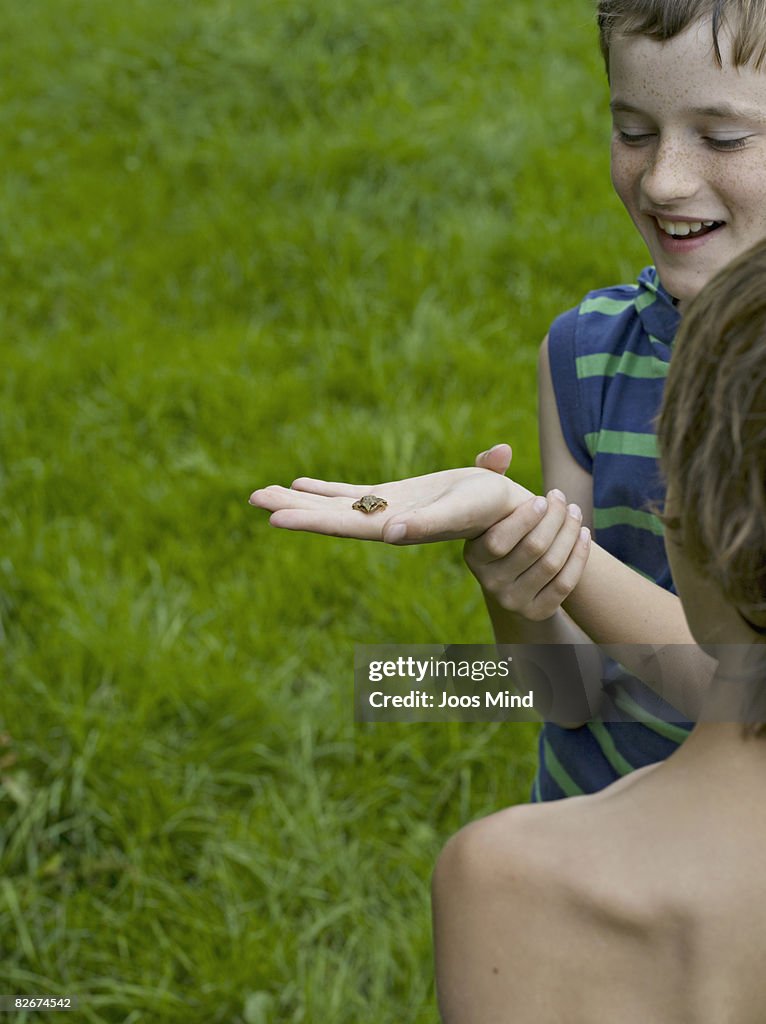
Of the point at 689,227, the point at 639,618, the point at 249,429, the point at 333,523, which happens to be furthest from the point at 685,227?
the point at 249,429

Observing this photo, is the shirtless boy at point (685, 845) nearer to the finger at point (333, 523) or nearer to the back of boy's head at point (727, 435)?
the back of boy's head at point (727, 435)

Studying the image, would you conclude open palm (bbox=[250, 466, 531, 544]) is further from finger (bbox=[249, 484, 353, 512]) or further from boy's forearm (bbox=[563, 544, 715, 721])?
boy's forearm (bbox=[563, 544, 715, 721])

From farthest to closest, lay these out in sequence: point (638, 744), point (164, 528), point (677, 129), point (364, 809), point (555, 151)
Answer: point (555, 151), point (164, 528), point (364, 809), point (638, 744), point (677, 129)

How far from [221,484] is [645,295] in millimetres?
2046

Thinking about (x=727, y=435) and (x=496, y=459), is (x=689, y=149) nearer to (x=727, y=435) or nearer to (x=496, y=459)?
(x=496, y=459)

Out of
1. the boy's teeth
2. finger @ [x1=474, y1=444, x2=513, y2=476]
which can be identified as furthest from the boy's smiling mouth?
finger @ [x1=474, y1=444, x2=513, y2=476]

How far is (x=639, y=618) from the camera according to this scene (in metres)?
1.54

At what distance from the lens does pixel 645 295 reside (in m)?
1.73

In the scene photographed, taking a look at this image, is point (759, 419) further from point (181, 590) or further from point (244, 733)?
point (181, 590)

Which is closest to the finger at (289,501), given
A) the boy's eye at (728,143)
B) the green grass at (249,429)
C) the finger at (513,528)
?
the finger at (513,528)

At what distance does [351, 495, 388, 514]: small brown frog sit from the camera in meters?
1.42

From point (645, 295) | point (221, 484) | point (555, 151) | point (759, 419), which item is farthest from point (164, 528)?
point (759, 419)

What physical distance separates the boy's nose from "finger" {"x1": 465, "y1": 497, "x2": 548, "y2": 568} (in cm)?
42

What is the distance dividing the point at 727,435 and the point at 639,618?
662mm
